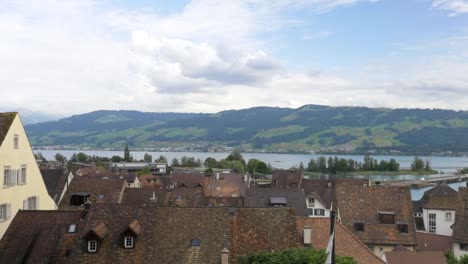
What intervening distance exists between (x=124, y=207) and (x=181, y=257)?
532cm

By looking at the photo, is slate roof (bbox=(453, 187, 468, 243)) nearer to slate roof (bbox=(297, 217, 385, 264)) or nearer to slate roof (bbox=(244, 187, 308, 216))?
slate roof (bbox=(244, 187, 308, 216))

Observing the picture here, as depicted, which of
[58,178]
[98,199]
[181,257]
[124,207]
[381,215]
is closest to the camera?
[181,257]

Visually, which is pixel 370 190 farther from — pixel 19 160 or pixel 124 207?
pixel 19 160

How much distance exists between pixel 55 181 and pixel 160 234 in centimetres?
A: 3571

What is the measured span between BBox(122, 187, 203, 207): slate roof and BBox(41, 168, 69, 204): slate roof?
290 inches

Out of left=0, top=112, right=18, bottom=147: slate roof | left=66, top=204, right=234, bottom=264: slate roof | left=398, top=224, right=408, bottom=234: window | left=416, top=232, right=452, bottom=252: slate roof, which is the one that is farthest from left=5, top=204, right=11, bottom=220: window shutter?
left=416, top=232, right=452, bottom=252: slate roof

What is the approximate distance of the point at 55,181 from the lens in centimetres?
5988

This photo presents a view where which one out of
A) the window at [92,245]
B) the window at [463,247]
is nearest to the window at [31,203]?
the window at [92,245]

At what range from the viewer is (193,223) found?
95.0ft

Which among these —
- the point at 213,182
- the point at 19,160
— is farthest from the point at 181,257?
the point at 213,182

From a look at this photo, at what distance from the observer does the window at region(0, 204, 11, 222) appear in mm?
31344

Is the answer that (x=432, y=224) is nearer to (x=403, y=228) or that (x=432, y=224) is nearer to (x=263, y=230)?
(x=403, y=228)

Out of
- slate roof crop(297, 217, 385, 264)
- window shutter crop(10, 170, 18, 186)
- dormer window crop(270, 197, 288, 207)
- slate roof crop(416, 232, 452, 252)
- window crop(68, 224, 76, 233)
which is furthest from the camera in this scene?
dormer window crop(270, 197, 288, 207)

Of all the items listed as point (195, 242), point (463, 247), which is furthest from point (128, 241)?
point (463, 247)
